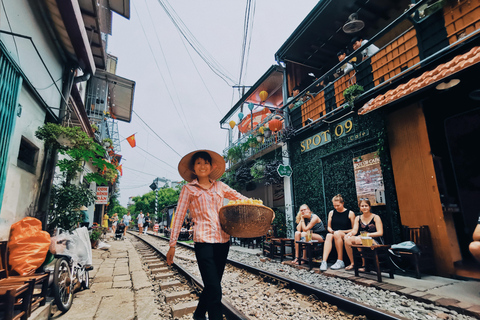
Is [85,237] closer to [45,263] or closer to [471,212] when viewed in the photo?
[45,263]

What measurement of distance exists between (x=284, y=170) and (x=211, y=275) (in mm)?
7783

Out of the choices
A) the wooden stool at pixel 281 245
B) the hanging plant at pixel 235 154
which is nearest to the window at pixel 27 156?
the wooden stool at pixel 281 245

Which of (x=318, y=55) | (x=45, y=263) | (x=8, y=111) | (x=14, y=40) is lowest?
(x=45, y=263)

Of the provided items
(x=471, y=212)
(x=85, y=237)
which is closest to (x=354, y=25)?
(x=471, y=212)

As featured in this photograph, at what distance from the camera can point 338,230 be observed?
19.9 ft

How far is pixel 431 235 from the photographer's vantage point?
5.45 m

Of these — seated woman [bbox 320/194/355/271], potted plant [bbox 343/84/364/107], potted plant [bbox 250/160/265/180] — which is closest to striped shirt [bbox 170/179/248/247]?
seated woman [bbox 320/194/355/271]

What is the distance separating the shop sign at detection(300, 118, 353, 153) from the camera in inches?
310

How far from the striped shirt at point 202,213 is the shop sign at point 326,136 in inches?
255

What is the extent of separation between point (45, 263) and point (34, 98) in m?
3.51

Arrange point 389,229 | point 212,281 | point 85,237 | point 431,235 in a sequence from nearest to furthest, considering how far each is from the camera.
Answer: point 212,281
point 85,237
point 431,235
point 389,229

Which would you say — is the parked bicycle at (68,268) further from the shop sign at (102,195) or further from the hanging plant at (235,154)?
the hanging plant at (235,154)

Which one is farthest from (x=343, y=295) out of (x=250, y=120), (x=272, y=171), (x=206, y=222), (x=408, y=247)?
(x=250, y=120)

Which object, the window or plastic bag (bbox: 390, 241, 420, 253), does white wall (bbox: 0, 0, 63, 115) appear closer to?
the window
